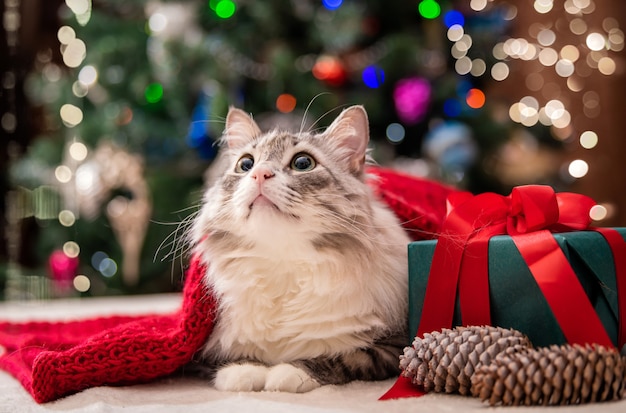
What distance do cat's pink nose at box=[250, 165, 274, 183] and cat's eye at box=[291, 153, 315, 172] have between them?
9 cm

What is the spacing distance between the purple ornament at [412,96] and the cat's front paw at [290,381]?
1729 mm

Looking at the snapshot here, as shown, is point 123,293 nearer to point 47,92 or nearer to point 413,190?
point 47,92

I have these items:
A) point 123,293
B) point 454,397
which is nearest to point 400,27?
point 123,293

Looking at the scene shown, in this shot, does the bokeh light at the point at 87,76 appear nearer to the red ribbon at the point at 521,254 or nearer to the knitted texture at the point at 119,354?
the knitted texture at the point at 119,354

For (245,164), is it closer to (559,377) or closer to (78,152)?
(559,377)

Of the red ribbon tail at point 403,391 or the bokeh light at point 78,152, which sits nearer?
the red ribbon tail at point 403,391

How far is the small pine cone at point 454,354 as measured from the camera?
875 mm

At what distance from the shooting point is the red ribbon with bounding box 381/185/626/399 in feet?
2.98

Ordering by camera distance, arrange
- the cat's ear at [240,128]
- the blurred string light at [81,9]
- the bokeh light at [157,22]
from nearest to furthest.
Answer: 1. the cat's ear at [240,128]
2. the bokeh light at [157,22]
3. the blurred string light at [81,9]

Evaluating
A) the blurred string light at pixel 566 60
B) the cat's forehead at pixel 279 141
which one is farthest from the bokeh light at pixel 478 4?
the cat's forehead at pixel 279 141

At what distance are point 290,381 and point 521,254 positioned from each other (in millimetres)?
463

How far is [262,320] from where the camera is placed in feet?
3.50

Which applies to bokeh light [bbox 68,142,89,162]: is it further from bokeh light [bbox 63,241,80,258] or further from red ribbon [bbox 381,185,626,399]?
red ribbon [bbox 381,185,626,399]

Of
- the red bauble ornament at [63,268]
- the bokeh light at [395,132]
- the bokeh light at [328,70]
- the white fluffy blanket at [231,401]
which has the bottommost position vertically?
the red bauble ornament at [63,268]
